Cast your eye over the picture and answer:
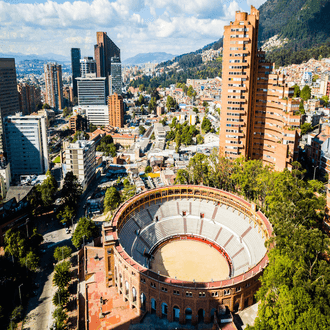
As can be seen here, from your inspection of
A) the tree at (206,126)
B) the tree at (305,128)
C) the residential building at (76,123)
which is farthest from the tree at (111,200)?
the residential building at (76,123)

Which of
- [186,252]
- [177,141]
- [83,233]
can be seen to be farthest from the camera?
[177,141]

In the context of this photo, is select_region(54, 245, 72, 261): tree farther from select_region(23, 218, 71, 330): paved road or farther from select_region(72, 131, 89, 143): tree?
select_region(72, 131, 89, 143): tree

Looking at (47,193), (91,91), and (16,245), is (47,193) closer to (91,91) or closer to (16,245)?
(16,245)

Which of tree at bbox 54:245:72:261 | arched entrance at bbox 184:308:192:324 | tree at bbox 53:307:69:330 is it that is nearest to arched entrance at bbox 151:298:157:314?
arched entrance at bbox 184:308:192:324

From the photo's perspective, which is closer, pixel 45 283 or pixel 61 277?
pixel 61 277

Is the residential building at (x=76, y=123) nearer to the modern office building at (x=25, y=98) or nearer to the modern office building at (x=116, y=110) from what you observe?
the modern office building at (x=116, y=110)

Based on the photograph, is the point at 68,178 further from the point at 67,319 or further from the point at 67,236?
the point at 67,319

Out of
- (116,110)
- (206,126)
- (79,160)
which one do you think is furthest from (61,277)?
(116,110)
